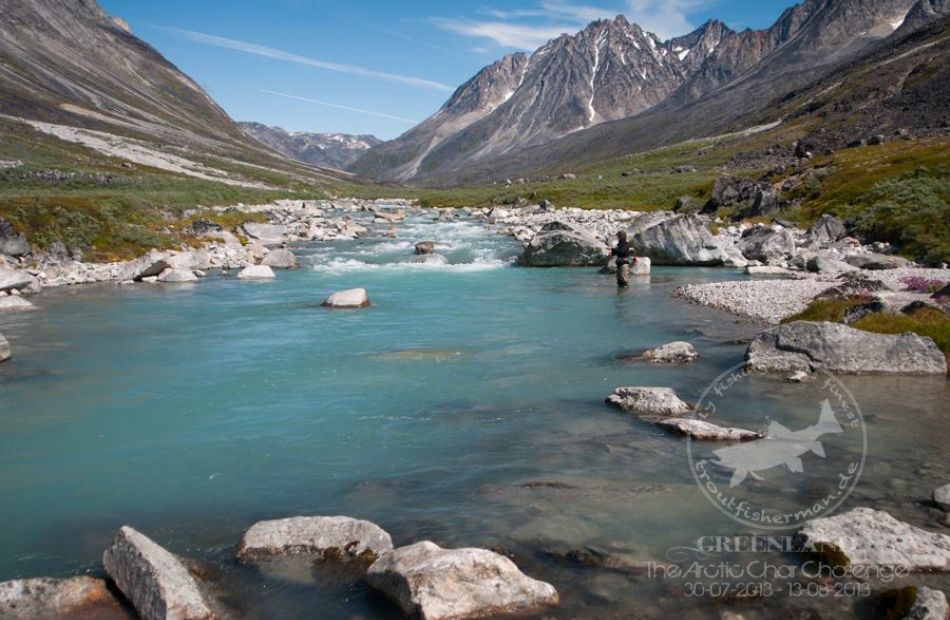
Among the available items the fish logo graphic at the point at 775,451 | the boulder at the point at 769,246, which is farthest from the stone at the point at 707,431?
the boulder at the point at 769,246

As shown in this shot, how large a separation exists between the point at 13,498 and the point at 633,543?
29.4 feet

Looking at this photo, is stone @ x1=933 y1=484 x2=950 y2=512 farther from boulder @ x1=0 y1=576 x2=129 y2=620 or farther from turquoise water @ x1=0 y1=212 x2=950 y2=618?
boulder @ x1=0 y1=576 x2=129 y2=620

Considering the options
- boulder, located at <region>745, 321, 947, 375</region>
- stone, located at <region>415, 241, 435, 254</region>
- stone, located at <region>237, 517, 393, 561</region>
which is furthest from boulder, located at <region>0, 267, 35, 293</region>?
boulder, located at <region>745, 321, 947, 375</region>

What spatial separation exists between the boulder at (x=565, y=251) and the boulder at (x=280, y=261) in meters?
13.6

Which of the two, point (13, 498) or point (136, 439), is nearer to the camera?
point (13, 498)

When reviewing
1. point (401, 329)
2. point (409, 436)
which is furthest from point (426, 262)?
point (409, 436)

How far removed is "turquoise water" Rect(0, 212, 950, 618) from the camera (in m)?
8.45

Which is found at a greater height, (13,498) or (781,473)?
(781,473)

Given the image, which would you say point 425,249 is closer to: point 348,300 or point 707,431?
point 348,300

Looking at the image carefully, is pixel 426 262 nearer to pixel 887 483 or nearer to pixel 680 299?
pixel 680 299

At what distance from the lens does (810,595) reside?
703 cm

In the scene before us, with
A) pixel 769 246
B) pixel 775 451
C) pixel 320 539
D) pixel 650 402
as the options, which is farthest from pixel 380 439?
pixel 769 246

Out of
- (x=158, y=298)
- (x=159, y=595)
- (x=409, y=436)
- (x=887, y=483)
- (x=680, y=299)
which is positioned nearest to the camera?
(x=159, y=595)

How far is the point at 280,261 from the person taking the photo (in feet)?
126
